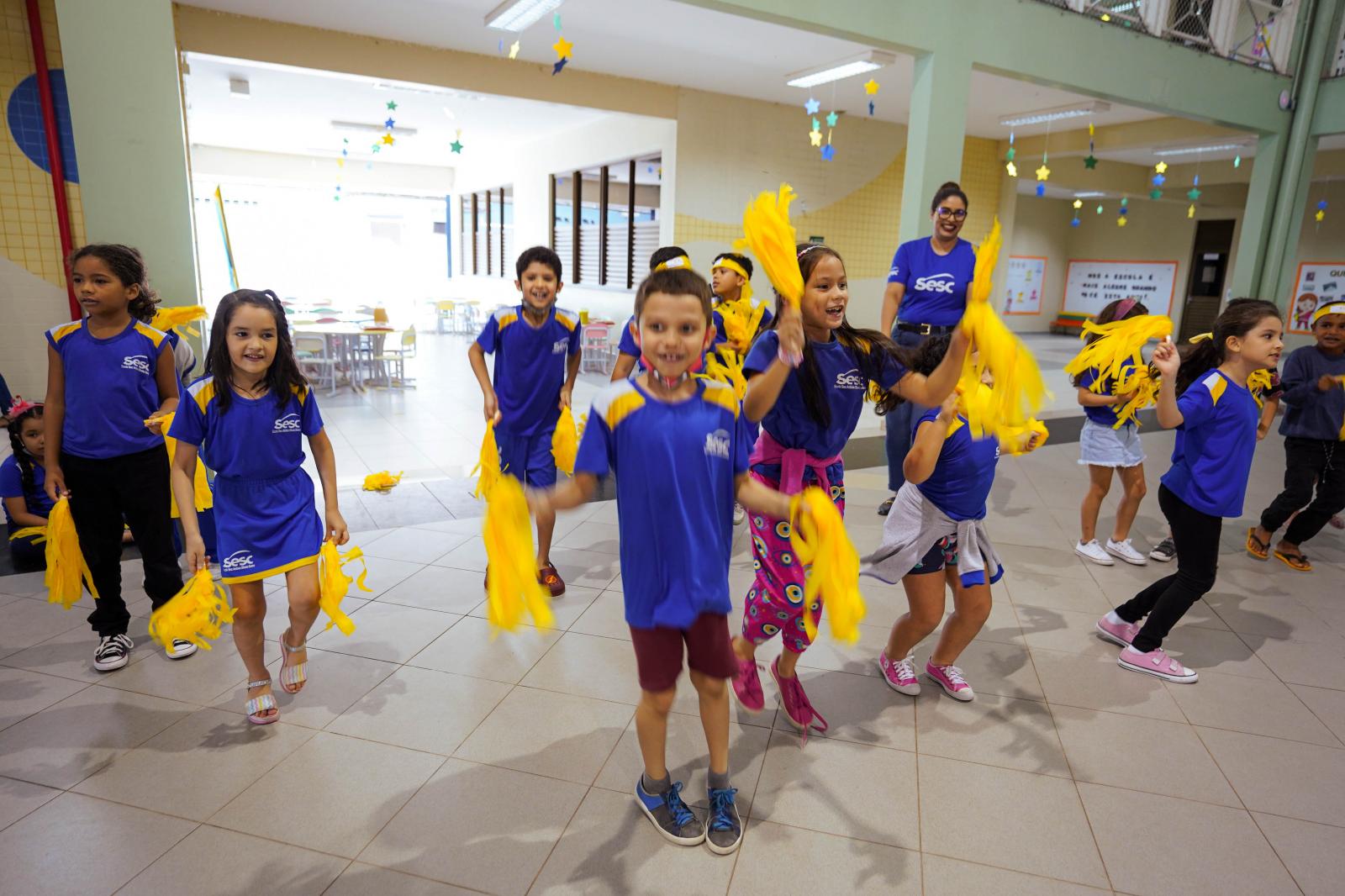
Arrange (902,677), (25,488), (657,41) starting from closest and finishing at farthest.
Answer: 1. (902,677)
2. (25,488)
3. (657,41)

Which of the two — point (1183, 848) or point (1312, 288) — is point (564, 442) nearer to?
point (1183, 848)

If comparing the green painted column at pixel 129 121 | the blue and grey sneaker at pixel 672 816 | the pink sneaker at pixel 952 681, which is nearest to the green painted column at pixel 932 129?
the pink sneaker at pixel 952 681

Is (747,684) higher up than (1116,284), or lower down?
lower down

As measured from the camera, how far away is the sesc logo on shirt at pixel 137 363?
2666mm

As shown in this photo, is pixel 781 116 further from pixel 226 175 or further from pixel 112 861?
pixel 226 175

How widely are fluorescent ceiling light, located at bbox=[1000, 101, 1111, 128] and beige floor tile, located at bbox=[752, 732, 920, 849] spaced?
346 inches

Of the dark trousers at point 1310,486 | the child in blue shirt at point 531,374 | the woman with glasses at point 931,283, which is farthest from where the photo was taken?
the dark trousers at point 1310,486

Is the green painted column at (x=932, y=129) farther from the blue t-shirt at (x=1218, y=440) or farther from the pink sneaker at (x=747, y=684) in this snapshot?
the pink sneaker at (x=747, y=684)

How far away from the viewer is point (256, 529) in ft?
7.65

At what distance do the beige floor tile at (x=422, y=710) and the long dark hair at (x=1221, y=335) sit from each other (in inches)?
114

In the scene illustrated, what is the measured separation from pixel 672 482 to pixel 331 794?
1.38 metres

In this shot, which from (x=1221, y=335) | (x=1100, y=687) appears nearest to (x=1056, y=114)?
(x=1221, y=335)

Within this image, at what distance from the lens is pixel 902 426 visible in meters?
4.31

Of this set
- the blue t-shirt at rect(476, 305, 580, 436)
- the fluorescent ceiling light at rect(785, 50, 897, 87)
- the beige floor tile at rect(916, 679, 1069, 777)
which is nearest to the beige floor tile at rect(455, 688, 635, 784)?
the beige floor tile at rect(916, 679, 1069, 777)
